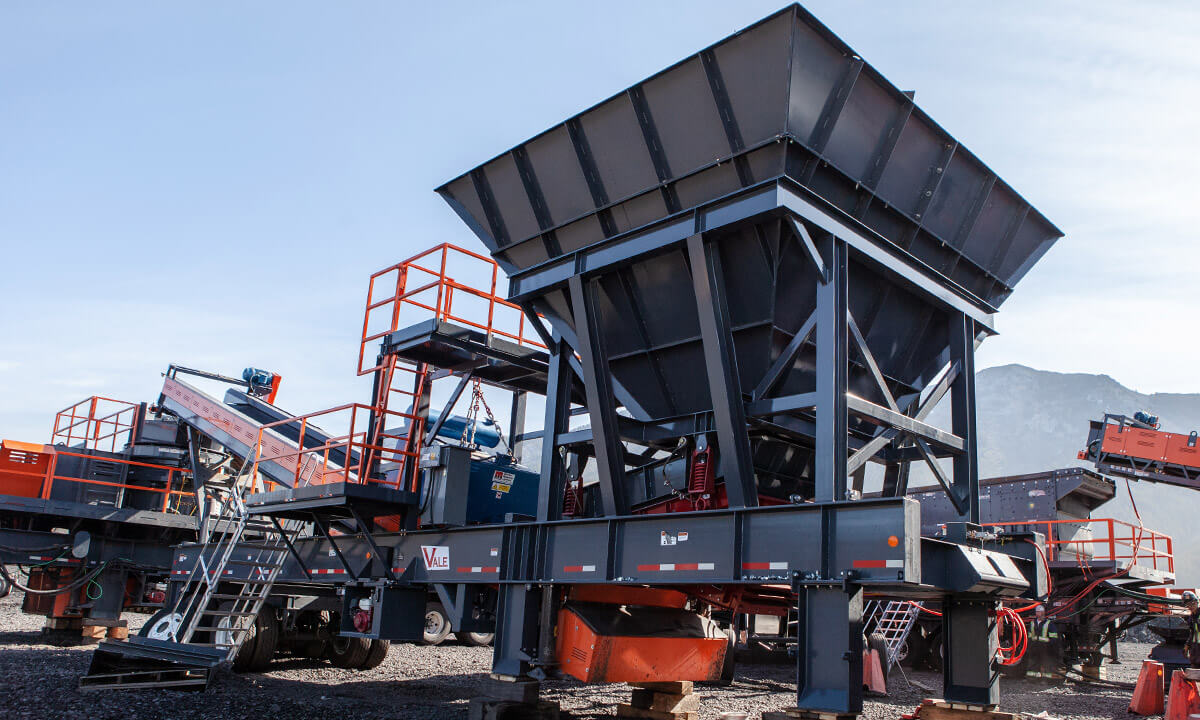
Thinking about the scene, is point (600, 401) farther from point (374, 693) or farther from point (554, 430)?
point (374, 693)

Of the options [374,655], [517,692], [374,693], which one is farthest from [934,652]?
[517,692]

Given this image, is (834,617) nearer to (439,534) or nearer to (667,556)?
(667,556)

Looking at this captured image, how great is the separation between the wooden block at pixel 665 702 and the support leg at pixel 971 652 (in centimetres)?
243

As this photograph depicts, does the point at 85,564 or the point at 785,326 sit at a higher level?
the point at 785,326

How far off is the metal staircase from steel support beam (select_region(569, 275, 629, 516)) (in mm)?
4374

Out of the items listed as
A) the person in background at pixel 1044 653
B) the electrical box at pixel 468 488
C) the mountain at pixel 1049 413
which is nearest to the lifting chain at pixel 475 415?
the electrical box at pixel 468 488

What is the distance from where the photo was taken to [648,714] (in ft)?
28.6

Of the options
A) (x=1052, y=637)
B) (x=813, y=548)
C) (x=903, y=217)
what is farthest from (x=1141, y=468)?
(x=813, y=548)

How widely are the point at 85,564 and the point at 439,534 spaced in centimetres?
797

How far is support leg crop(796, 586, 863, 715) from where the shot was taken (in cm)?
570

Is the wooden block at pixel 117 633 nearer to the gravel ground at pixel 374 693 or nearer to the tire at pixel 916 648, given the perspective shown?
the gravel ground at pixel 374 693

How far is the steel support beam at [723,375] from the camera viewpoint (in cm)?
694

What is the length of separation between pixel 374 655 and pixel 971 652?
796 centimetres

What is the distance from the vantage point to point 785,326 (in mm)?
7742
